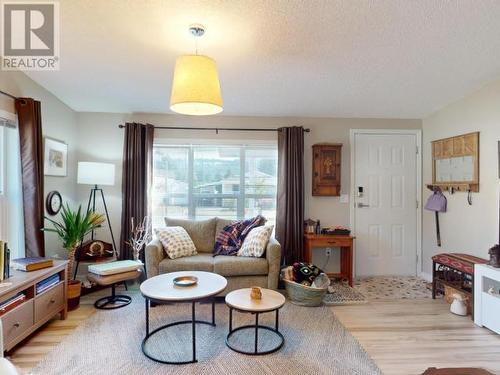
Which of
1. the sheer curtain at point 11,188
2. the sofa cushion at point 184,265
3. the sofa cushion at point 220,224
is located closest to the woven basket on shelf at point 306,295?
the sofa cushion at point 184,265

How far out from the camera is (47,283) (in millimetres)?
2547

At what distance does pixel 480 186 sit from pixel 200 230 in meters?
3.18

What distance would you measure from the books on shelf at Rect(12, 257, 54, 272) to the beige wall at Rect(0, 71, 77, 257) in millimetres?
790

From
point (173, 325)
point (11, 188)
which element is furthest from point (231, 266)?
point (11, 188)

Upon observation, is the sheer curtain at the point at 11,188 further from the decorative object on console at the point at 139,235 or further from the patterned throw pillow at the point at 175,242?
the patterned throw pillow at the point at 175,242

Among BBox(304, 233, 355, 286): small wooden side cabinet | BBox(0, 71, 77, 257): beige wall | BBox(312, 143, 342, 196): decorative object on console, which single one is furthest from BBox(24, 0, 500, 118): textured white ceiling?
BBox(304, 233, 355, 286): small wooden side cabinet

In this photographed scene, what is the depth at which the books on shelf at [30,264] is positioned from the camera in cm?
245

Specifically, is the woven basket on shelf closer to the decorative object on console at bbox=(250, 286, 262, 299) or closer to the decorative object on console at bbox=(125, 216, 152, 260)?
the decorative object on console at bbox=(250, 286, 262, 299)

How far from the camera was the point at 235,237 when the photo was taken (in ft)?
11.7

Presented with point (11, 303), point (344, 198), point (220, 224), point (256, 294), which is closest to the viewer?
point (11, 303)

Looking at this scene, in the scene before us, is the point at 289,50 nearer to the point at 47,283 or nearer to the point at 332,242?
the point at 332,242

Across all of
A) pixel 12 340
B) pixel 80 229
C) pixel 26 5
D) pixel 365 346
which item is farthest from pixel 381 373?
pixel 26 5

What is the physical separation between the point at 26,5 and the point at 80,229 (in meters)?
1.96

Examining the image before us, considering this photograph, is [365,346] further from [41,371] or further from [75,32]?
[75,32]
